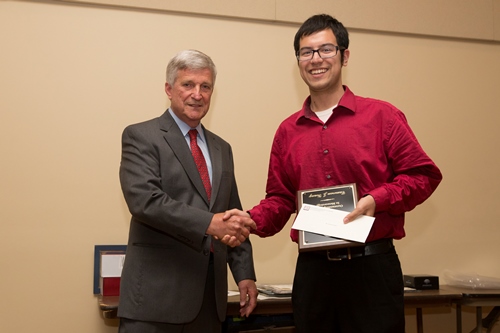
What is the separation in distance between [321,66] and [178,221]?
2.88 ft

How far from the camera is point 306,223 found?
2.13 meters

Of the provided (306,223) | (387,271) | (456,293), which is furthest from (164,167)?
(456,293)

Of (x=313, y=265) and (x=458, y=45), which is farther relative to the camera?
(x=458, y=45)

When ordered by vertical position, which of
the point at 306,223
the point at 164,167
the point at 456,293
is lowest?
the point at 456,293

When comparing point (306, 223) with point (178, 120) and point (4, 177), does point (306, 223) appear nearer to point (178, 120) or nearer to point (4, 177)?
point (178, 120)

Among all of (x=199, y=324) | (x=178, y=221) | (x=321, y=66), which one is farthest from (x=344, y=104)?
(x=199, y=324)

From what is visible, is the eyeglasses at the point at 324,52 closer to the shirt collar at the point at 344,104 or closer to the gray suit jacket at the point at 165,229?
the shirt collar at the point at 344,104

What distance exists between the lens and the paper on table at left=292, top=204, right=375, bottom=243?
2043mm

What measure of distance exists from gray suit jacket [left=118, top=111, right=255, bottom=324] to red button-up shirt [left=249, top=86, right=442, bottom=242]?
0.41 metres

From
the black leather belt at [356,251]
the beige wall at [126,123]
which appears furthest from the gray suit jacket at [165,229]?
the beige wall at [126,123]

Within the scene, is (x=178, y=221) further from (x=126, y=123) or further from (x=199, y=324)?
(x=126, y=123)

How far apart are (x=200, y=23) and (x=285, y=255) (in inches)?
71.0

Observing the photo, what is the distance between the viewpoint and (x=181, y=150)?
7.88 feet

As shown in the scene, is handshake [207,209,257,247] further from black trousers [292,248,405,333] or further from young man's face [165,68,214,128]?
young man's face [165,68,214,128]
